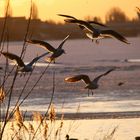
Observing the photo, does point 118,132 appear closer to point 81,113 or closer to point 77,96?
point 81,113

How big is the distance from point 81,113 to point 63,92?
24.9ft

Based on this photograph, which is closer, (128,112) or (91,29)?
(91,29)

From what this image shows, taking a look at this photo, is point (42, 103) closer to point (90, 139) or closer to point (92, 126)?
point (92, 126)

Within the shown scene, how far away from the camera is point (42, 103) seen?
1828 centimetres

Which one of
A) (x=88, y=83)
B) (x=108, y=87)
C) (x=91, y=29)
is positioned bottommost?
(x=108, y=87)

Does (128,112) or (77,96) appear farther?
(77,96)

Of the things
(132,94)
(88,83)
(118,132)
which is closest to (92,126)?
(118,132)

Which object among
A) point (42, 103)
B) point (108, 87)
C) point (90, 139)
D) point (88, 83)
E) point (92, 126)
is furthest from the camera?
point (108, 87)

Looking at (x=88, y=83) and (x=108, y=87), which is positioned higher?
(x=88, y=83)

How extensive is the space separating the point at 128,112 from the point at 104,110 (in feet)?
3.40

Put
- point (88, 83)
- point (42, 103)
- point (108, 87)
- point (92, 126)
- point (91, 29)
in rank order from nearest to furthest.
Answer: point (91, 29)
point (88, 83)
point (92, 126)
point (42, 103)
point (108, 87)

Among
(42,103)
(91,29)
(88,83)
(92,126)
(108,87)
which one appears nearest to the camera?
(91,29)

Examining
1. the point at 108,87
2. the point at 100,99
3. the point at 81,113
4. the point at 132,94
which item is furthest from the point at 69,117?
the point at 108,87

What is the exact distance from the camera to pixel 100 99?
1920 centimetres
